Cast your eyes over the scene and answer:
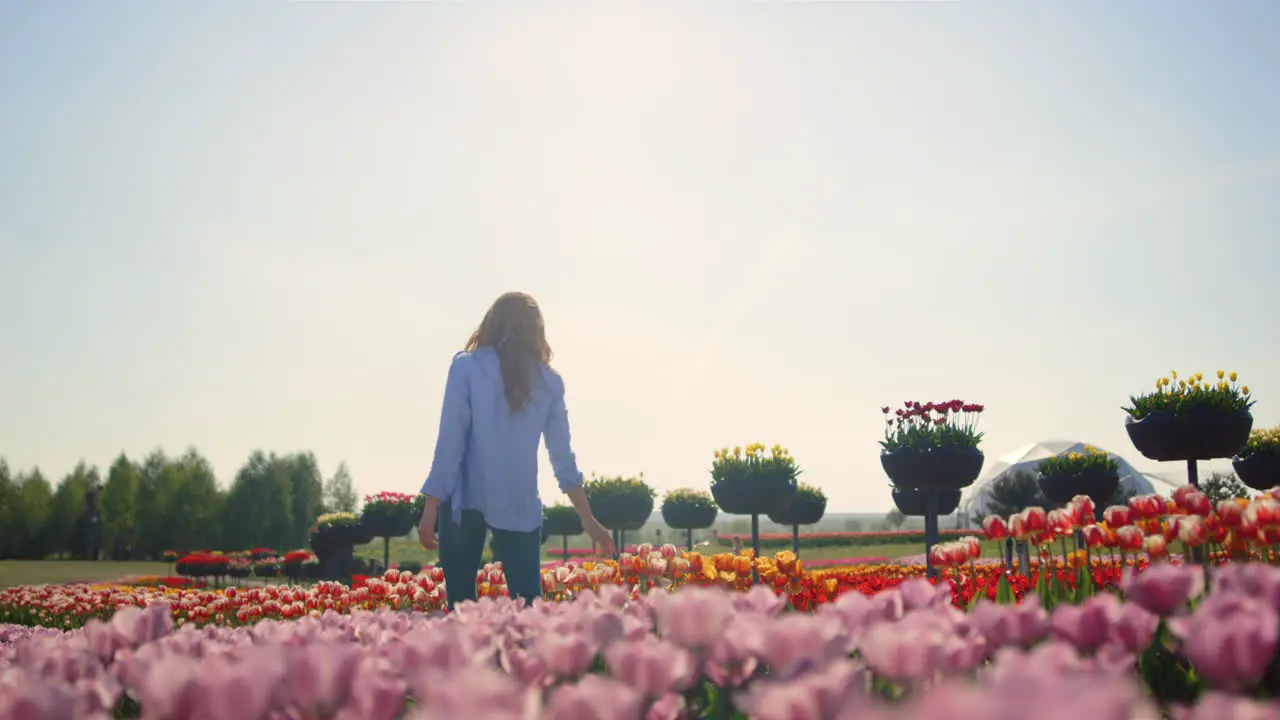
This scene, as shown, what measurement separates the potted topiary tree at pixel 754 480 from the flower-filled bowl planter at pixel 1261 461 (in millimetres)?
5807

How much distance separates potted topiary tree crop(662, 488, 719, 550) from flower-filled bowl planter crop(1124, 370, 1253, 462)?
11.7 m

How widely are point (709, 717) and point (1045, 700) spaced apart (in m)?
1.26

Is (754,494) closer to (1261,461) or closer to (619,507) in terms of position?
(619,507)

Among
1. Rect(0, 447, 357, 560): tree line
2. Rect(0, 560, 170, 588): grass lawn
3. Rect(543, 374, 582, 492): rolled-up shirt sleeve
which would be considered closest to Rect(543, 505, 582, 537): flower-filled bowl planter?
Rect(0, 560, 170, 588): grass lawn

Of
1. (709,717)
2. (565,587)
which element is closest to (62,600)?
(565,587)

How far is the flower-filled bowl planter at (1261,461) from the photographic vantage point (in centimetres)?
1045

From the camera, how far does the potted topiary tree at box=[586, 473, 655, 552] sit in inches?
670

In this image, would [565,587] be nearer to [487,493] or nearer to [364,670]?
[487,493]

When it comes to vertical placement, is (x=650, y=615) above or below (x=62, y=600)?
above

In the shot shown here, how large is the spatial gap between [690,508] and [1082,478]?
10183 millimetres

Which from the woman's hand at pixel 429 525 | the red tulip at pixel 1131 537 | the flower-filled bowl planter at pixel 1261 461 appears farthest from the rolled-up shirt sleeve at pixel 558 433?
the flower-filled bowl planter at pixel 1261 461

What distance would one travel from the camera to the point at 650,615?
2.51 meters

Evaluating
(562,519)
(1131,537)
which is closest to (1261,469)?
(1131,537)

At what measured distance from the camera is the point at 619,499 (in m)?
17.0
